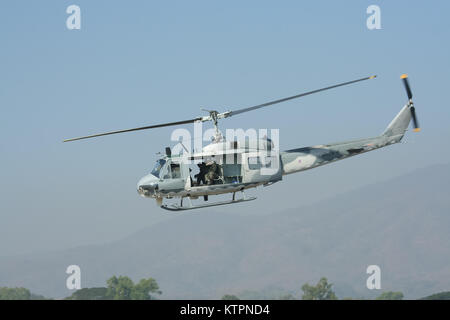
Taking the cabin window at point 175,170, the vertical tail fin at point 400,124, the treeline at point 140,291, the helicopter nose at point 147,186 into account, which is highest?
the vertical tail fin at point 400,124

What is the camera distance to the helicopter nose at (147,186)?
34188 millimetres

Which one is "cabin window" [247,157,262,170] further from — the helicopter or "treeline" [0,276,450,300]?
"treeline" [0,276,450,300]

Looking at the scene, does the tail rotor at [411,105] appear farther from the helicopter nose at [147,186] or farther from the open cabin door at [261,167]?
the helicopter nose at [147,186]

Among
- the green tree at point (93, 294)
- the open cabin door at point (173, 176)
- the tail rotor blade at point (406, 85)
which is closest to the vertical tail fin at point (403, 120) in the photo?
the tail rotor blade at point (406, 85)

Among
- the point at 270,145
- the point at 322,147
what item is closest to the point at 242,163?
the point at 270,145

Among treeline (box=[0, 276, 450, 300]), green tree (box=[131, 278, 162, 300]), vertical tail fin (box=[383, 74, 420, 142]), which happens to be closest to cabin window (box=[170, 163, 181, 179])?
vertical tail fin (box=[383, 74, 420, 142])

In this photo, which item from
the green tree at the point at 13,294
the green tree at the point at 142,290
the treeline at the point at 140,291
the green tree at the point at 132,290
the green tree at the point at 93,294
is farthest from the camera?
the green tree at the point at 13,294

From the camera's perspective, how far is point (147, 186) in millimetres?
34219
